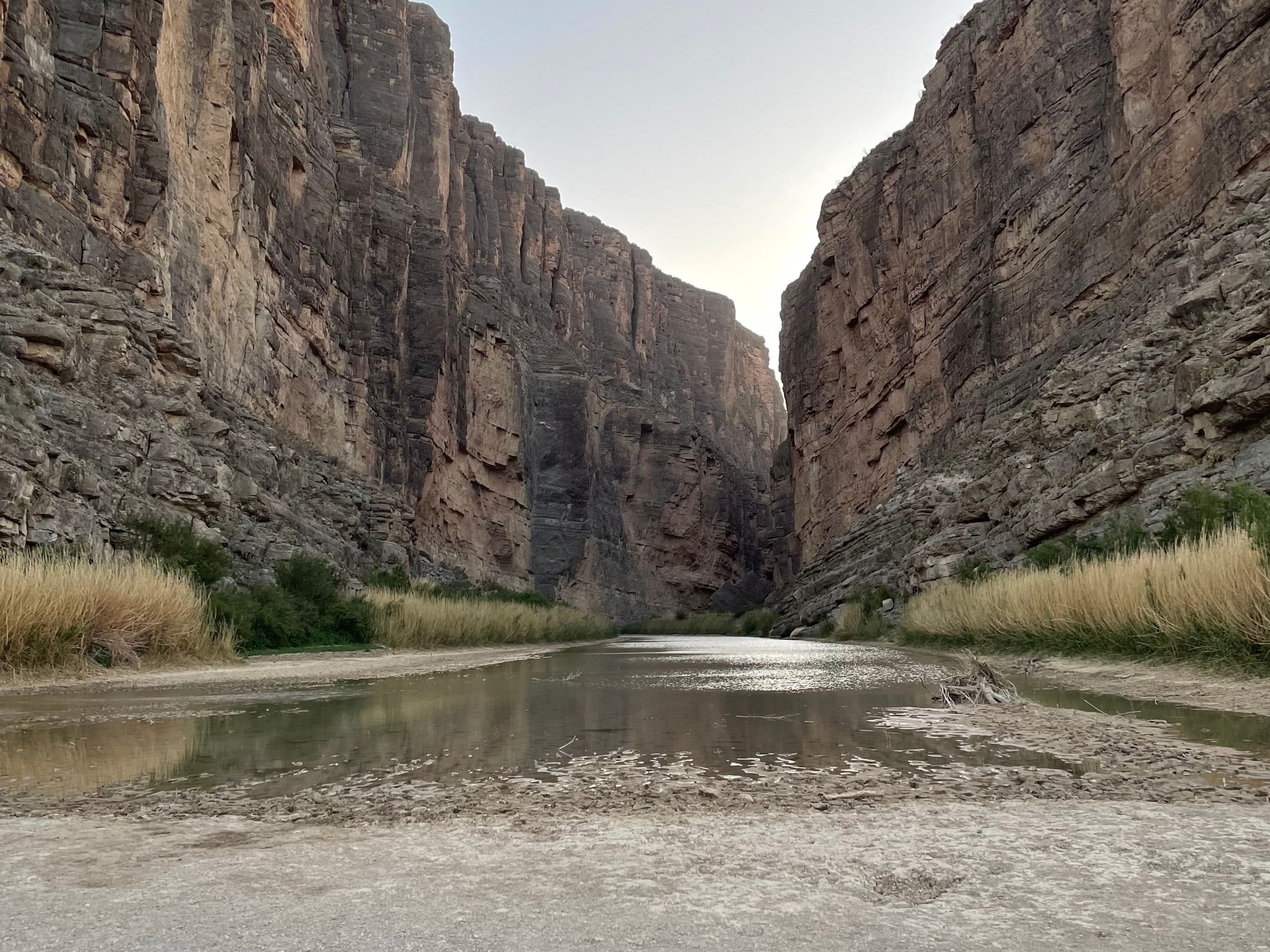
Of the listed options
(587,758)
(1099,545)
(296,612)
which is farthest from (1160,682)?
(296,612)

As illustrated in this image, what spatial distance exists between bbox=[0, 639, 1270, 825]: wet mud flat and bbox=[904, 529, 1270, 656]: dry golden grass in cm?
162

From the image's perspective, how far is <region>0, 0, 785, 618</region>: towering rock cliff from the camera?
1750 cm

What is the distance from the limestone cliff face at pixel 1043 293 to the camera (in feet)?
56.1

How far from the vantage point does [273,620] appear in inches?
584

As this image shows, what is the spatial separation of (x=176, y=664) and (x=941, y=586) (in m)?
16.0

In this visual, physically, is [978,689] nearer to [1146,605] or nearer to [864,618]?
[1146,605]

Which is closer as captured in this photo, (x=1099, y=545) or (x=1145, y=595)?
(x=1145, y=595)

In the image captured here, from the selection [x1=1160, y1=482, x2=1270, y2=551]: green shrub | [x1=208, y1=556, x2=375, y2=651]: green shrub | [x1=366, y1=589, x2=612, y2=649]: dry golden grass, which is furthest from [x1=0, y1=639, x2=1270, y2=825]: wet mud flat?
[x1=366, y1=589, x2=612, y2=649]: dry golden grass

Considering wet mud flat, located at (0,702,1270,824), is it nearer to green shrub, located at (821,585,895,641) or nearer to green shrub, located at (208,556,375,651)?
green shrub, located at (208,556,375,651)

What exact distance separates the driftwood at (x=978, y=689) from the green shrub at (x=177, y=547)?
11.6 metres

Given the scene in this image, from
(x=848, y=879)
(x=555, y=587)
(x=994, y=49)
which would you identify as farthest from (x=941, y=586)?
(x=555, y=587)

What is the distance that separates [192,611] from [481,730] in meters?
7.78

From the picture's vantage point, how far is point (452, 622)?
2095cm

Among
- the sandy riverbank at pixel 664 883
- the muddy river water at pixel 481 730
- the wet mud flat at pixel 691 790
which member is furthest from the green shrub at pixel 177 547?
the sandy riverbank at pixel 664 883
